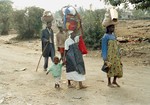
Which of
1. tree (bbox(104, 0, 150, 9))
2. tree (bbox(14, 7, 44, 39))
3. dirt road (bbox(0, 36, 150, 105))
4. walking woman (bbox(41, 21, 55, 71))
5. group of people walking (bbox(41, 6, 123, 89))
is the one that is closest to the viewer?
dirt road (bbox(0, 36, 150, 105))

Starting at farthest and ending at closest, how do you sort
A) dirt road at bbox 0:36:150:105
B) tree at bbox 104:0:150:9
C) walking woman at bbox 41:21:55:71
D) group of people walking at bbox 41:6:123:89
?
tree at bbox 104:0:150:9
walking woman at bbox 41:21:55:71
group of people walking at bbox 41:6:123:89
dirt road at bbox 0:36:150:105

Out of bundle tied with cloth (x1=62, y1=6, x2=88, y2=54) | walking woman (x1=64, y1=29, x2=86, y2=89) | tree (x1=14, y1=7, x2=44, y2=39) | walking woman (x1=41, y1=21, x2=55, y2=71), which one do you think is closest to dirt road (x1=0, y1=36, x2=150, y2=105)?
walking woman (x1=64, y1=29, x2=86, y2=89)

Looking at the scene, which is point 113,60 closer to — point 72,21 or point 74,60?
point 74,60

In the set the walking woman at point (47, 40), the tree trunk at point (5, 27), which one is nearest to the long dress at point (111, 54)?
the walking woman at point (47, 40)

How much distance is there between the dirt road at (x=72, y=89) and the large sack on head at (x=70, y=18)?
5.16 feet

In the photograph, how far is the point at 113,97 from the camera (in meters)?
7.93

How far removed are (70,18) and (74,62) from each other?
43.6 inches

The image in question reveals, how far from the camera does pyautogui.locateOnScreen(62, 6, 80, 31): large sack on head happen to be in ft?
29.2

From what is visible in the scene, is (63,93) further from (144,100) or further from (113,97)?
(144,100)

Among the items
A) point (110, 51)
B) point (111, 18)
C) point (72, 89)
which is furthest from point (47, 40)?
point (111, 18)

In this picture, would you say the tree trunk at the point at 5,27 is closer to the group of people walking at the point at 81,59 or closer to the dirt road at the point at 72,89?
the dirt road at the point at 72,89

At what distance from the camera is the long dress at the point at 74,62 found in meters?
8.77

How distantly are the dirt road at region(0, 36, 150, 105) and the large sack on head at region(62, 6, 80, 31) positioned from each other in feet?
5.16

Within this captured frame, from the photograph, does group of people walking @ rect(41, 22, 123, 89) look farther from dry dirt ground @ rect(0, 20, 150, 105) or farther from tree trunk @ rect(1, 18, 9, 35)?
tree trunk @ rect(1, 18, 9, 35)
